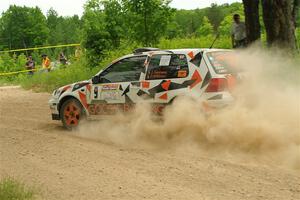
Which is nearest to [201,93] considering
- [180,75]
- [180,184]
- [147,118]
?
[180,75]

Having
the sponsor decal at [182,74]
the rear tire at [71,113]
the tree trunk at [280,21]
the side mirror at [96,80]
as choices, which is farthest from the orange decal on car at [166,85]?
the tree trunk at [280,21]

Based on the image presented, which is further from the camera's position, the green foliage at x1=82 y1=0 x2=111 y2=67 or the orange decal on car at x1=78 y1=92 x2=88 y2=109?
the green foliage at x1=82 y1=0 x2=111 y2=67

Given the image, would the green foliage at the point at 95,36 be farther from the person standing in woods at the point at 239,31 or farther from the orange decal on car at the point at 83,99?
the orange decal on car at the point at 83,99

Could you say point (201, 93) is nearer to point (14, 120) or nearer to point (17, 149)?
point (17, 149)

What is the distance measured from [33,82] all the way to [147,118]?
13.5 meters

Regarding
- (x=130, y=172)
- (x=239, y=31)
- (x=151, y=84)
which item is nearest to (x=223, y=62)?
(x=151, y=84)

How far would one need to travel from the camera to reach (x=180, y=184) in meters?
5.86

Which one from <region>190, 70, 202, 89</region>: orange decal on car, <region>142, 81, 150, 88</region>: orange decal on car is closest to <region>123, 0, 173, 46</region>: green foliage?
<region>142, 81, 150, 88</region>: orange decal on car

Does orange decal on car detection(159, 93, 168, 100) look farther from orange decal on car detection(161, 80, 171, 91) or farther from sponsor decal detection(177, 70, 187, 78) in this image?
sponsor decal detection(177, 70, 187, 78)

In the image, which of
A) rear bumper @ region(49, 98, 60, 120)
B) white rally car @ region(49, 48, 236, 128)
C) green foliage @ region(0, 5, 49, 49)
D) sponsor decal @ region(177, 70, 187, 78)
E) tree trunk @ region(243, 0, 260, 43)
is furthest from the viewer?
green foliage @ region(0, 5, 49, 49)

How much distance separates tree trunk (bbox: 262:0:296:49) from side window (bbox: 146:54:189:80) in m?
3.24

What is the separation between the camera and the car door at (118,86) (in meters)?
9.11

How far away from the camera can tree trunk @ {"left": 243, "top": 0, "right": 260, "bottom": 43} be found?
12977mm

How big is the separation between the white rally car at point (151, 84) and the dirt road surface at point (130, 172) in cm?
93
